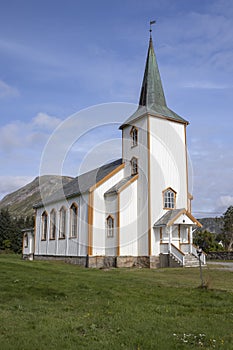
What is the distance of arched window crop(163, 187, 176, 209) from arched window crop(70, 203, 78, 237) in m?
7.18

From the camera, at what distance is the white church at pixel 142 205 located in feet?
84.8

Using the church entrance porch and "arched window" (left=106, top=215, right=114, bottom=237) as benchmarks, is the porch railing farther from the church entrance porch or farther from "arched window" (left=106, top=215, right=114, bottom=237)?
"arched window" (left=106, top=215, right=114, bottom=237)

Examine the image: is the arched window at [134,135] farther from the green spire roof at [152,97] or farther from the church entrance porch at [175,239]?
the church entrance porch at [175,239]

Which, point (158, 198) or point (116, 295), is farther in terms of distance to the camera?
point (158, 198)

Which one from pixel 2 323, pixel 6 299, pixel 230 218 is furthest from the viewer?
pixel 230 218

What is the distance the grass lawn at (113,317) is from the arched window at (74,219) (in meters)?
15.9

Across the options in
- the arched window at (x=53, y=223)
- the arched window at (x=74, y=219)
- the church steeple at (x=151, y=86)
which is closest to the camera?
the arched window at (x=74, y=219)

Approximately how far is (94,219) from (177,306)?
17.2 metres

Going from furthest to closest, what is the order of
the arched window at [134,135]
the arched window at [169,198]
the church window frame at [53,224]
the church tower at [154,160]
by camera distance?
the church window frame at [53,224] → the arched window at [134,135] → the arched window at [169,198] → the church tower at [154,160]

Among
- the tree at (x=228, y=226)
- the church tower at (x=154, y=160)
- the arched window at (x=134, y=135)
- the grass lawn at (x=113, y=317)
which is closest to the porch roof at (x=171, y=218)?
the church tower at (x=154, y=160)

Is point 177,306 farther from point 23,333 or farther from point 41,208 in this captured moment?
point 41,208

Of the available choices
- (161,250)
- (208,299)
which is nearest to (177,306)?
(208,299)

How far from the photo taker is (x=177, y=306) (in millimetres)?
9875

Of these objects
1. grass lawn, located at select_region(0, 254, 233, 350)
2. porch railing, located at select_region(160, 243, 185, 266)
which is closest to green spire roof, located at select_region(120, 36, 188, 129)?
porch railing, located at select_region(160, 243, 185, 266)
